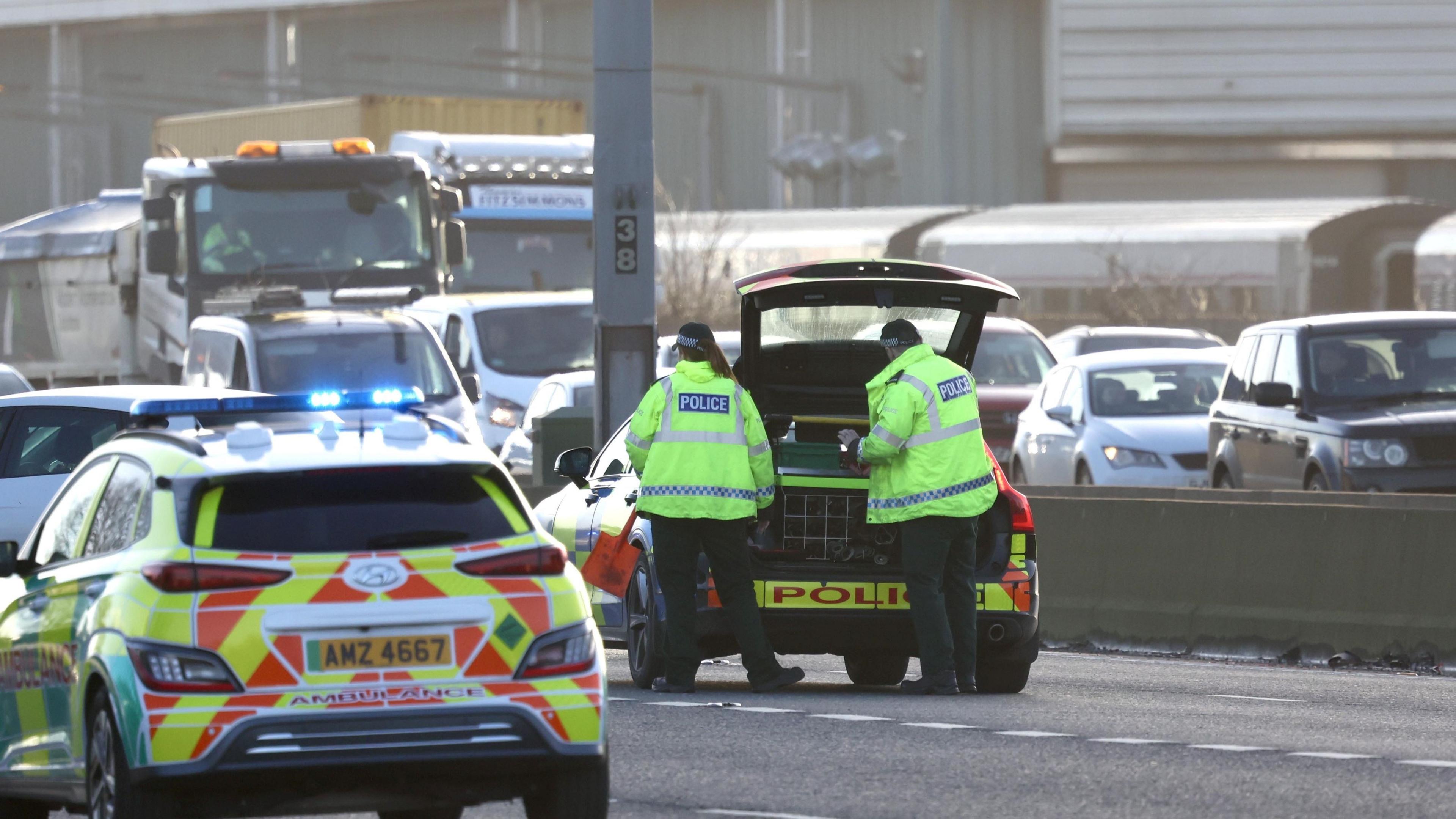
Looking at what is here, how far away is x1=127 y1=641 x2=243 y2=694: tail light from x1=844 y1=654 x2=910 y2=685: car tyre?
21.4 ft

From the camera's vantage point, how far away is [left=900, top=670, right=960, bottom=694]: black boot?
12031 mm

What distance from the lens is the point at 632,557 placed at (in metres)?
12.6

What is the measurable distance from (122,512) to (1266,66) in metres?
54.1

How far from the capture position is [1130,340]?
28203 mm

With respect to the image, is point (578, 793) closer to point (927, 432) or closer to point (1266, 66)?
point (927, 432)

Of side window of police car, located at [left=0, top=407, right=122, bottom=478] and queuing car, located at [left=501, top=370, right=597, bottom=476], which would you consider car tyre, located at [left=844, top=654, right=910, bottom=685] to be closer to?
side window of police car, located at [left=0, top=407, right=122, bottom=478]

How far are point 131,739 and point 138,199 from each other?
81.6ft

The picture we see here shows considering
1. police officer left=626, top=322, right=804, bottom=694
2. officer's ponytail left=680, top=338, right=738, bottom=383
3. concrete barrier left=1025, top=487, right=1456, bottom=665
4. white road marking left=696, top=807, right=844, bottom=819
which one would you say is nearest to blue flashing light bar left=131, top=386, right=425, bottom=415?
white road marking left=696, top=807, right=844, bottom=819

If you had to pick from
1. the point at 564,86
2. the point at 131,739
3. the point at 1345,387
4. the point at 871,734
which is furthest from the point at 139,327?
the point at 564,86

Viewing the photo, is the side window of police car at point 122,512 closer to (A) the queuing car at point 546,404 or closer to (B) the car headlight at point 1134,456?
(B) the car headlight at point 1134,456

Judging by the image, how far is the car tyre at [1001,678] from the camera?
12.5 metres

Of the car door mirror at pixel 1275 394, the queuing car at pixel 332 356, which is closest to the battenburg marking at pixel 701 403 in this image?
the car door mirror at pixel 1275 394

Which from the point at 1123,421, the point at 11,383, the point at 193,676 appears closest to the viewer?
the point at 193,676

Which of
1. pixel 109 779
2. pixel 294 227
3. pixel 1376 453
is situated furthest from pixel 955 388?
pixel 294 227
